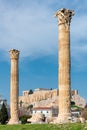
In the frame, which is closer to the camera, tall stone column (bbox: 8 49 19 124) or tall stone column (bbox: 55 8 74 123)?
tall stone column (bbox: 55 8 74 123)

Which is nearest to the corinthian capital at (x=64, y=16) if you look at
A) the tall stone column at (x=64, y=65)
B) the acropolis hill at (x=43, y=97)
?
the tall stone column at (x=64, y=65)

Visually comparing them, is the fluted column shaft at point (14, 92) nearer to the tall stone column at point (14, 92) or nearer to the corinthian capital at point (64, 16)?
the tall stone column at point (14, 92)

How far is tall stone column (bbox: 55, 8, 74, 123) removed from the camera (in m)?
24.8

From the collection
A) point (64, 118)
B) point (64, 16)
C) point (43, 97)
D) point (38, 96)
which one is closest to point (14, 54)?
point (64, 16)

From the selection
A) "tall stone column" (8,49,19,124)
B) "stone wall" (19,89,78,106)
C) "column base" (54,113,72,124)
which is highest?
"stone wall" (19,89,78,106)

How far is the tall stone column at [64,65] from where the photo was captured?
24812 mm

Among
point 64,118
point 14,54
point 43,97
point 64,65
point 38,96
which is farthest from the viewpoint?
point 38,96

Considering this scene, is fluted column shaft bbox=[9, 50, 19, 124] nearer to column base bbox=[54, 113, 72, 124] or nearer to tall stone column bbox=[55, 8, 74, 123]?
tall stone column bbox=[55, 8, 74, 123]

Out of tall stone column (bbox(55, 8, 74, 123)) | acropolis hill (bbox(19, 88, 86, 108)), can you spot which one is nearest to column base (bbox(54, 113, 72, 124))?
tall stone column (bbox(55, 8, 74, 123))

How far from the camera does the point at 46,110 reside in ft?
351

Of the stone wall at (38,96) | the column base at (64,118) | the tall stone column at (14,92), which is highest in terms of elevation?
the stone wall at (38,96)

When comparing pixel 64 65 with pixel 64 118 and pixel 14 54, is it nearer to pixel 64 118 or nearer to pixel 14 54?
pixel 64 118

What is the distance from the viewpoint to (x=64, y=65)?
25.4 metres

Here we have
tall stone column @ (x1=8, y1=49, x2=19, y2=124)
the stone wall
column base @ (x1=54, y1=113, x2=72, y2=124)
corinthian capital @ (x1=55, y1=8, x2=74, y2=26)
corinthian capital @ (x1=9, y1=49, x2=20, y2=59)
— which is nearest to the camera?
column base @ (x1=54, y1=113, x2=72, y2=124)
